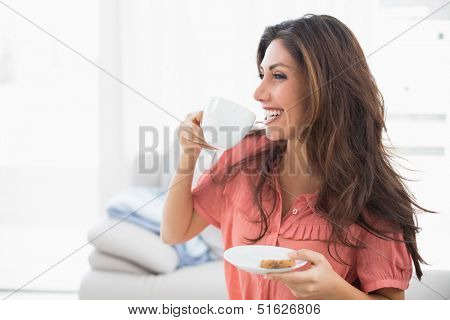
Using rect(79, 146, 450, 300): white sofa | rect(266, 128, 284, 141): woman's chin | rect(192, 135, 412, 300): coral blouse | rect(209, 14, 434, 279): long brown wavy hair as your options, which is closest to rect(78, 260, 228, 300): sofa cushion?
rect(79, 146, 450, 300): white sofa

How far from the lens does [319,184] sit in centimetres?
97

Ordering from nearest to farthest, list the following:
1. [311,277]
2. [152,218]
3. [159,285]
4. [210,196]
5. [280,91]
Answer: [311,277] → [280,91] → [210,196] → [159,285] → [152,218]

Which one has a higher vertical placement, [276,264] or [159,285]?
[276,264]

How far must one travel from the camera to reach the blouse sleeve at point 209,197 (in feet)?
3.34

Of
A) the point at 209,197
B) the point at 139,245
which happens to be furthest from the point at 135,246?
the point at 209,197

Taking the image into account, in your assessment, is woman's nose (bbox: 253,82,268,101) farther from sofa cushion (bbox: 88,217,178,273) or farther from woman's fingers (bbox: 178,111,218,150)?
sofa cushion (bbox: 88,217,178,273)

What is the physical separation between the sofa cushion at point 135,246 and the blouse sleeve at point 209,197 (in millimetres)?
667

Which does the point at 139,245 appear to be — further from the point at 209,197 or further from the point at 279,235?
the point at 279,235

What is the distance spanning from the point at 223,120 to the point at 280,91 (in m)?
0.12

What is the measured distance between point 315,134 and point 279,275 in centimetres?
31

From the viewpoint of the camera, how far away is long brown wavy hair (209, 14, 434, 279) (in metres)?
0.88

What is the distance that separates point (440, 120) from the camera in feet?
7.82
